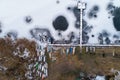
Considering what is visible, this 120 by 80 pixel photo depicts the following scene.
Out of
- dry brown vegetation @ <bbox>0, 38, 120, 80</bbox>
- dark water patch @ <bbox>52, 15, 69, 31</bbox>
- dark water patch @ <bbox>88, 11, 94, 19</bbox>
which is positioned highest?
dark water patch @ <bbox>88, 11, 94, 19</bbox>

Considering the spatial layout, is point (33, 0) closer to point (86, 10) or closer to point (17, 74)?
point (86, 10)

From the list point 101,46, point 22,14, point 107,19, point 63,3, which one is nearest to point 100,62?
point 101,46

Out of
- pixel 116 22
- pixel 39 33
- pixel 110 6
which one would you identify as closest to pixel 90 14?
pixel 110 6

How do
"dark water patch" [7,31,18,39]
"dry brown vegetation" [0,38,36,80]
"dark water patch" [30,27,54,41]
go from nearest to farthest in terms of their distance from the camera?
"dry brown vegetation" [0,38,36,80], "dark water patch" [7,31,18,39], "dark water patch" [30,27,54,41]

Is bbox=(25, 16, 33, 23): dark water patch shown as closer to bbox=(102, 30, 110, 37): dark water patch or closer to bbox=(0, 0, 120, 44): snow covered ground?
bbox=(0, 0, 120, 44): snow covered ground

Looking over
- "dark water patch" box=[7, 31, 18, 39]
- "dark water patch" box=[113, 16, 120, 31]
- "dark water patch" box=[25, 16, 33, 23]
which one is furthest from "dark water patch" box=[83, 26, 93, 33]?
"dark water patch" box=[7, 31, 18, 39]

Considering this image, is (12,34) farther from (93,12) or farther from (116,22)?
(116,22)

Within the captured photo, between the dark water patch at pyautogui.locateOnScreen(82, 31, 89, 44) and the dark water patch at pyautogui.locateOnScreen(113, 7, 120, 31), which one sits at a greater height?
the dark water patch at pyautogui.locateOnScreen(113, 7, 120, 31)
